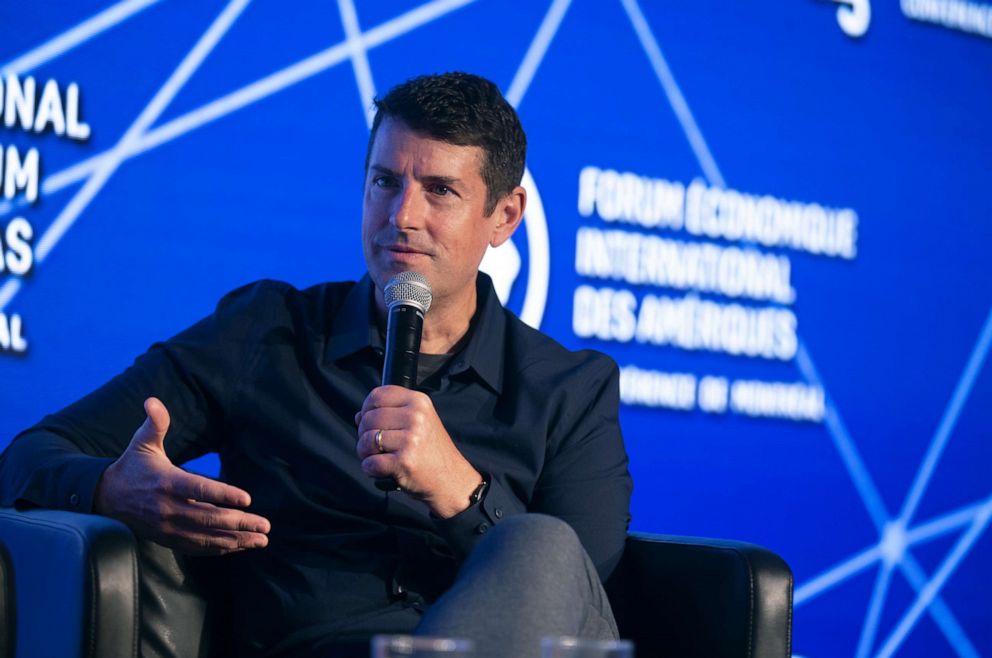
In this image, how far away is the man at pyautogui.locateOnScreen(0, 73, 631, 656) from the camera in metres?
1.65

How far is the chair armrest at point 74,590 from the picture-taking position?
52.4 inches

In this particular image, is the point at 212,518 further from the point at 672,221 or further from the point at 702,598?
the point at 672,221

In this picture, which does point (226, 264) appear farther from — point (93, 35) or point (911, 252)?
point (911, 252)

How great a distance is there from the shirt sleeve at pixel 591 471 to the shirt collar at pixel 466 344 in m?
0.13

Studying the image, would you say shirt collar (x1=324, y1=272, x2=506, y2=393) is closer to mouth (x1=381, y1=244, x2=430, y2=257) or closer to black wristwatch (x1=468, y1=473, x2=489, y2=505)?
mouth (x1=381, y1=244, x2=430, y2=257)

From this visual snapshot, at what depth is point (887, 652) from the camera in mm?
3545

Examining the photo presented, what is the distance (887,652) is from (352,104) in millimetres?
2196

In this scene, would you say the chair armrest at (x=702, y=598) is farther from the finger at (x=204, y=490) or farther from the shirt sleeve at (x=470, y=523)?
the finger at (x=204, y=490)

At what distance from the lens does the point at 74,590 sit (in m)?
1.34

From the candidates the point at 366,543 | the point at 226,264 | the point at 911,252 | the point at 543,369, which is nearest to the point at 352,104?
the point at 226,264

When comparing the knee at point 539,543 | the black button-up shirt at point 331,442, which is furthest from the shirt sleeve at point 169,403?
the knee at point 539,543

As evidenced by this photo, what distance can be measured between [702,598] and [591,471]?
29cm

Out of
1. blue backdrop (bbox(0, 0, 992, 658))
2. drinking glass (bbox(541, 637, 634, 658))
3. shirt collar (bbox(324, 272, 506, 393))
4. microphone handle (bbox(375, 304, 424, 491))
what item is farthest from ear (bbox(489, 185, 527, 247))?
drinking glass (bbox(541, 637, 634, 658))

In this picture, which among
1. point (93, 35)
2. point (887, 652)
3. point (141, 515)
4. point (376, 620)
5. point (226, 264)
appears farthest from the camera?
point (887, 652)
